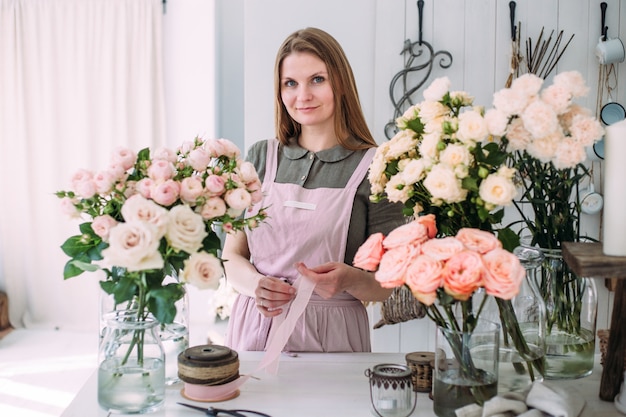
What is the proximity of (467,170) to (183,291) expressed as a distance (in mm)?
571

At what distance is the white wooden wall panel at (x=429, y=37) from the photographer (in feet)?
10.0

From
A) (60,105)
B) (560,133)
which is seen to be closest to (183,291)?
(560,133)

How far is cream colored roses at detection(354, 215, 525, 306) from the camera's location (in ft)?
3.42

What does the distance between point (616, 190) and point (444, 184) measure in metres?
0.33

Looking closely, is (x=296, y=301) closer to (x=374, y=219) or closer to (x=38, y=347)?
(x=374, y=219)

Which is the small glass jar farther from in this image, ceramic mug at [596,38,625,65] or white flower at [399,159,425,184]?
ceramic mug at [596,38,625,65]

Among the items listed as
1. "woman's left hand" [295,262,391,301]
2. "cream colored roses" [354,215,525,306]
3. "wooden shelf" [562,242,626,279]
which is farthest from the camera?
"woman's left hand" [295,262,391,301]

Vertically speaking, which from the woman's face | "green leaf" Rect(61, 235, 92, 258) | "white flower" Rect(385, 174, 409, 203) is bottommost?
"green leaf" Rect(61, 235, 92, 258)

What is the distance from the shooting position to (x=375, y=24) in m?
3.10

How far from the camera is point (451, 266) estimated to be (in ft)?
3.45

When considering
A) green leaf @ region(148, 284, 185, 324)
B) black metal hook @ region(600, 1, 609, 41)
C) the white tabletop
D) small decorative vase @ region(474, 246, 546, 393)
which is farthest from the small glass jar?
black metal hook @ region(600, 1, 609, 41)

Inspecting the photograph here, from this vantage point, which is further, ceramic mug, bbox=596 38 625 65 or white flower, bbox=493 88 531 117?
ceramic mug, bbox=596 38 625 65

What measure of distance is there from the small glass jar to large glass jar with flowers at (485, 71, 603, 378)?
38 centimetres

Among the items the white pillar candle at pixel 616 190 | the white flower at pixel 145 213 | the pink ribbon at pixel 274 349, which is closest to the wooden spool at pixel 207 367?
the pink ribbon at pixel 274 349
